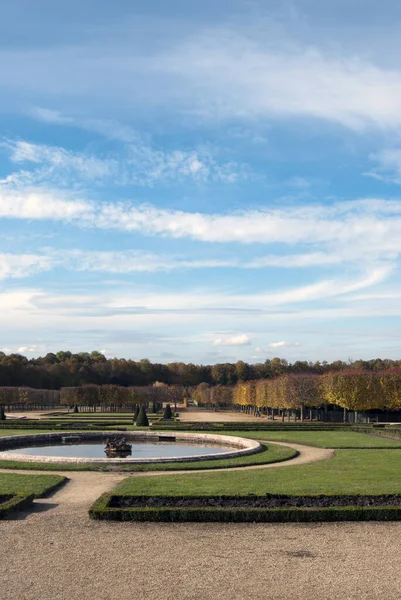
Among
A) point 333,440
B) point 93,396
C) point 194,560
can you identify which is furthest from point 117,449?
point 93,396

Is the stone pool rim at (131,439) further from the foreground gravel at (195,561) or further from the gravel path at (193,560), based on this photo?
the foreground gravel at (195,561)

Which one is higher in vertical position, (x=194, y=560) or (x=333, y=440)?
(x=333, y=440)

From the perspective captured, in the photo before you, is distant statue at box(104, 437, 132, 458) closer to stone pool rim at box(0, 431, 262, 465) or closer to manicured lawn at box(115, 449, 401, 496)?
stone pool rim at box(0, 431, 262, 465)

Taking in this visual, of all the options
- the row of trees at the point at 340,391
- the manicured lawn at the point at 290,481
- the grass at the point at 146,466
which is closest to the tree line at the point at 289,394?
the row of trees at the point at 340,391

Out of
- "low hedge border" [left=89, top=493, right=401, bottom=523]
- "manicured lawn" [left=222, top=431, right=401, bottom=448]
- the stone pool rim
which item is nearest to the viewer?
"low hedge border" [left=89, top=493, right=401, bottom=523]

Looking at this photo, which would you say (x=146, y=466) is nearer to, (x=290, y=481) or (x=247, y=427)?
(x=290, y=481)

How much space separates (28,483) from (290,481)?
808 cm

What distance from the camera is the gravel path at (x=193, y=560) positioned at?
29.7ft

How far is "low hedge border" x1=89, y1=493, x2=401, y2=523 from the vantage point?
13383 millimetres

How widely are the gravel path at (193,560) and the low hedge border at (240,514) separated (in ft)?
0.95

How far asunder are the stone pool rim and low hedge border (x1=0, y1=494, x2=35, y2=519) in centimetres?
754

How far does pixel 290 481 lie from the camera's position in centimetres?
1822

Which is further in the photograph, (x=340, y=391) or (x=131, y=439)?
(x=340, y=391)

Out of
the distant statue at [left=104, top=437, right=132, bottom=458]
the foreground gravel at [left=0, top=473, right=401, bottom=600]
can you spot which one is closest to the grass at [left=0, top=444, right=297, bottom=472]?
the distant statue at [left=104, top=437, right=132, bottom=458]
